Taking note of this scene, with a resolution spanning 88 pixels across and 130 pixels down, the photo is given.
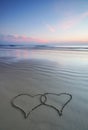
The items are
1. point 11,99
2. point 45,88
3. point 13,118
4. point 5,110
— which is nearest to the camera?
point 13,118

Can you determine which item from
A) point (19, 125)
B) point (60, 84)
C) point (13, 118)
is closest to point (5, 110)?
point (13, 118)

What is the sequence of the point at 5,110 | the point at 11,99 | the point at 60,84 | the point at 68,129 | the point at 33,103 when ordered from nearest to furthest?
the point at 68,129 → the point at 5,110 → the point at 33,103 → the point at 11,99 → the point at 60,84

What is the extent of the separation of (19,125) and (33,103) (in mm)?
690

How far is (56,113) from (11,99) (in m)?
1.25

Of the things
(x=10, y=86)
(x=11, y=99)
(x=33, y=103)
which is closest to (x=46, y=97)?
(x=33, y=103)

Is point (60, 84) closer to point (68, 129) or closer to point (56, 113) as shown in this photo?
point (56, 113)

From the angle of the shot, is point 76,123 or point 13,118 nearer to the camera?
point 76,123

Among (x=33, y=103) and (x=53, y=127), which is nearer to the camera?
(x=53, y=127)

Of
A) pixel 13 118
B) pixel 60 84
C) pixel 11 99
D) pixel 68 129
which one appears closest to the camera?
pixel 68 129

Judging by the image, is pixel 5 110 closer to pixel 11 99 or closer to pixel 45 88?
pixel 11 99

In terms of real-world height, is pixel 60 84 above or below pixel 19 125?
above

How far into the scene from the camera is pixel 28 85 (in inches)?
142

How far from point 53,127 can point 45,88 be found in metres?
1.51

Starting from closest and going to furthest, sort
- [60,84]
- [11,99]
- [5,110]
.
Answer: [5,110] < [11,99] < [60,84]
